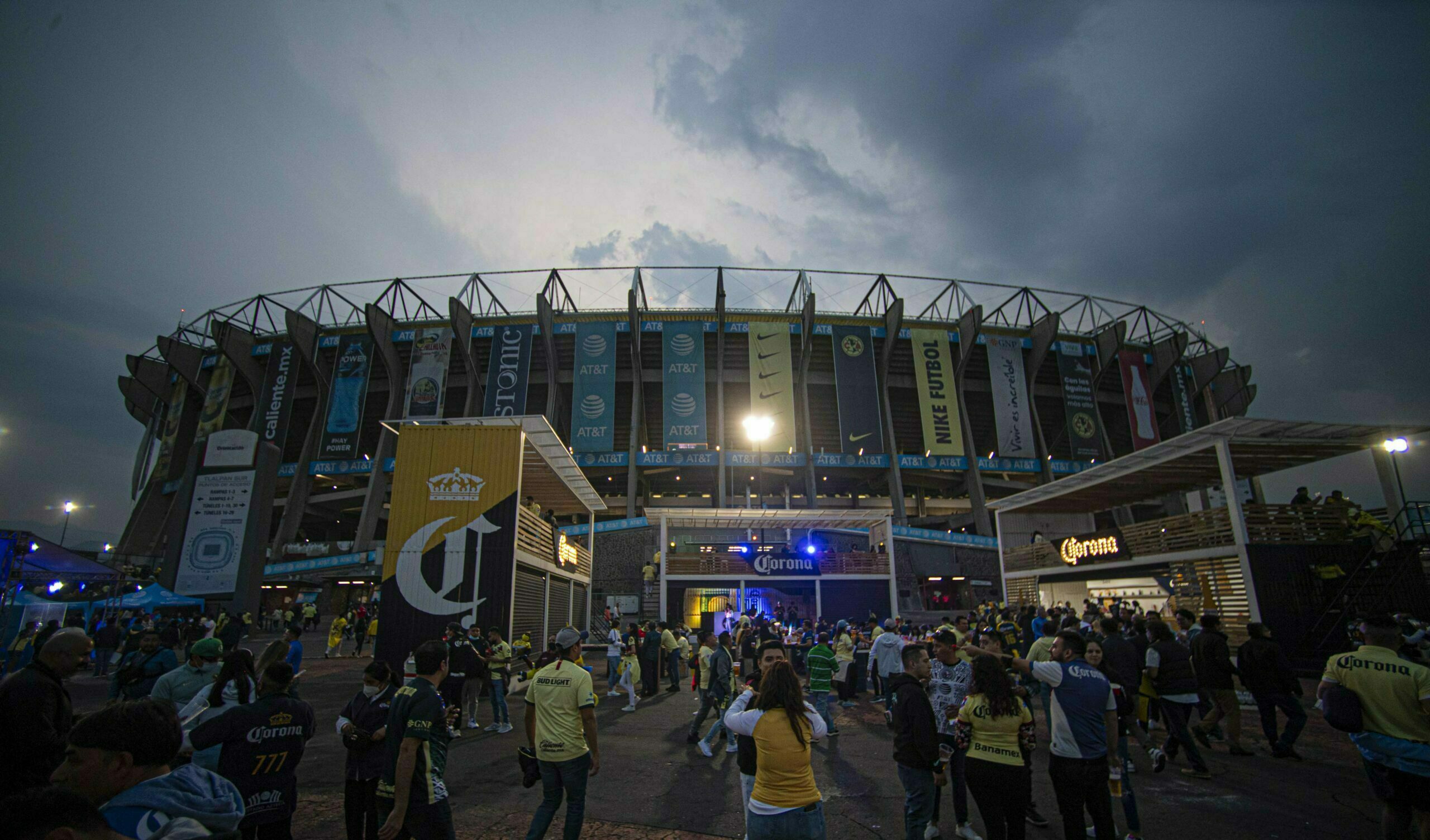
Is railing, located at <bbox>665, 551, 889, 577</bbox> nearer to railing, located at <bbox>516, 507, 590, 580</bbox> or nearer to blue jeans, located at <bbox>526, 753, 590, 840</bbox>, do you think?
railing, located at <bbox>516, 507, 590, 580</bbox>

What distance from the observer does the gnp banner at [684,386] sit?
3916 centimetres

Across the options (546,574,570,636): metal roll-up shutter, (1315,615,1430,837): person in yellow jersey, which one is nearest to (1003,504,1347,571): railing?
(1315,615,1430,837): person in yellow jersey

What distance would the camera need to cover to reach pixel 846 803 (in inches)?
256

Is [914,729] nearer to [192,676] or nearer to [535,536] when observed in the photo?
[192,676]

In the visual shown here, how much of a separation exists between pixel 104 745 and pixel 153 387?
64.0 metres

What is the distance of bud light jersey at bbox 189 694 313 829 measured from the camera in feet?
12.7

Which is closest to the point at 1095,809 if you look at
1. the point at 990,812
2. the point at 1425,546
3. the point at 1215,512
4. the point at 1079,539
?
the point at 990,812

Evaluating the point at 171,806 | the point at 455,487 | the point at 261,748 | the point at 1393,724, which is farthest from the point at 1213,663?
the point at 455,487

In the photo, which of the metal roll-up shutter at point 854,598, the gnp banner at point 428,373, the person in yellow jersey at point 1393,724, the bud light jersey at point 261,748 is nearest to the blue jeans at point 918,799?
the person in yellow jersey at point 1393,724

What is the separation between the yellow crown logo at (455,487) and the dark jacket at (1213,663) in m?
13.5

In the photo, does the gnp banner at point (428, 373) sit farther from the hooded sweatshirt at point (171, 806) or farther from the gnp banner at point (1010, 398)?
the hooded sweatshirt at point (171, 806)

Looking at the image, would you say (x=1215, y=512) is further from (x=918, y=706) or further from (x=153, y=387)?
(x=153, y=387)

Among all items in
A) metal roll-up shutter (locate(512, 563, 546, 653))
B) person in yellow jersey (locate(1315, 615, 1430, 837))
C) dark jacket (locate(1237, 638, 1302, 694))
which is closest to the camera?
person in yellow jersey (locate(1315, 615, 1430, 837))

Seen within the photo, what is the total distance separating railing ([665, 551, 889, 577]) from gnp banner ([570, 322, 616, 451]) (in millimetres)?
15461
